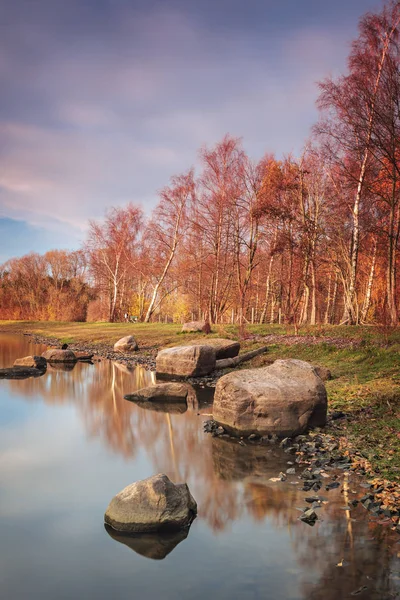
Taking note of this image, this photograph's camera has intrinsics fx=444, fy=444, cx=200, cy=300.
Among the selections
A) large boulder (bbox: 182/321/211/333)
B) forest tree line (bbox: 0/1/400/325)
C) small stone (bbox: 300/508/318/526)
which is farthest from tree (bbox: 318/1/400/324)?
small stone (bbox: 300/508/318/526)

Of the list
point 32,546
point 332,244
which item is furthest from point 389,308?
point 32,546

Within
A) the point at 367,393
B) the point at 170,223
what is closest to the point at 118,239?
the point at 170,223

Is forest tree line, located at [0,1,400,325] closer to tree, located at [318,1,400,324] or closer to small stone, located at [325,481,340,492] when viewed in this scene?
tree, located at [318,1,400,324]

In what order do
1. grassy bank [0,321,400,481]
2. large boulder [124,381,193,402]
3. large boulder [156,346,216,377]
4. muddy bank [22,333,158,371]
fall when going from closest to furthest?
1. grassy bank [0,321,400,481]
2. large boulder [124,381,193,402]
3. large boulder [156,346,216,377]
4. muddy bank [22,333,158,371]

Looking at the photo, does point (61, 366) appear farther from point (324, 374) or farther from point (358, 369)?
point (358, 369)

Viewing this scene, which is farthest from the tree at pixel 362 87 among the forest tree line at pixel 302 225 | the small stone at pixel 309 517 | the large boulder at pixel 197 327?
the small stone at pixel 309 517

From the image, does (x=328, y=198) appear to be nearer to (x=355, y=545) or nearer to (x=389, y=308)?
(x=389, y=308)

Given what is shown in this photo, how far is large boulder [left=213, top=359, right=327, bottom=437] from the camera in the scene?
900 cm

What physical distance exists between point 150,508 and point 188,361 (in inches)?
451

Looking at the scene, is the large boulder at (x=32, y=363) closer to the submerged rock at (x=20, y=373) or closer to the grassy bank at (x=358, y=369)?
the submerged rock at (x=20, y=373)

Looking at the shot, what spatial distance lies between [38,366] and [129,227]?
28.7 metres

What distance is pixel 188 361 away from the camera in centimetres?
1694

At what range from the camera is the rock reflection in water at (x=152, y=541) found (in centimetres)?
502

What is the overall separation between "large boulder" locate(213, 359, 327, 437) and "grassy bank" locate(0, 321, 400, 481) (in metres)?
0.84
